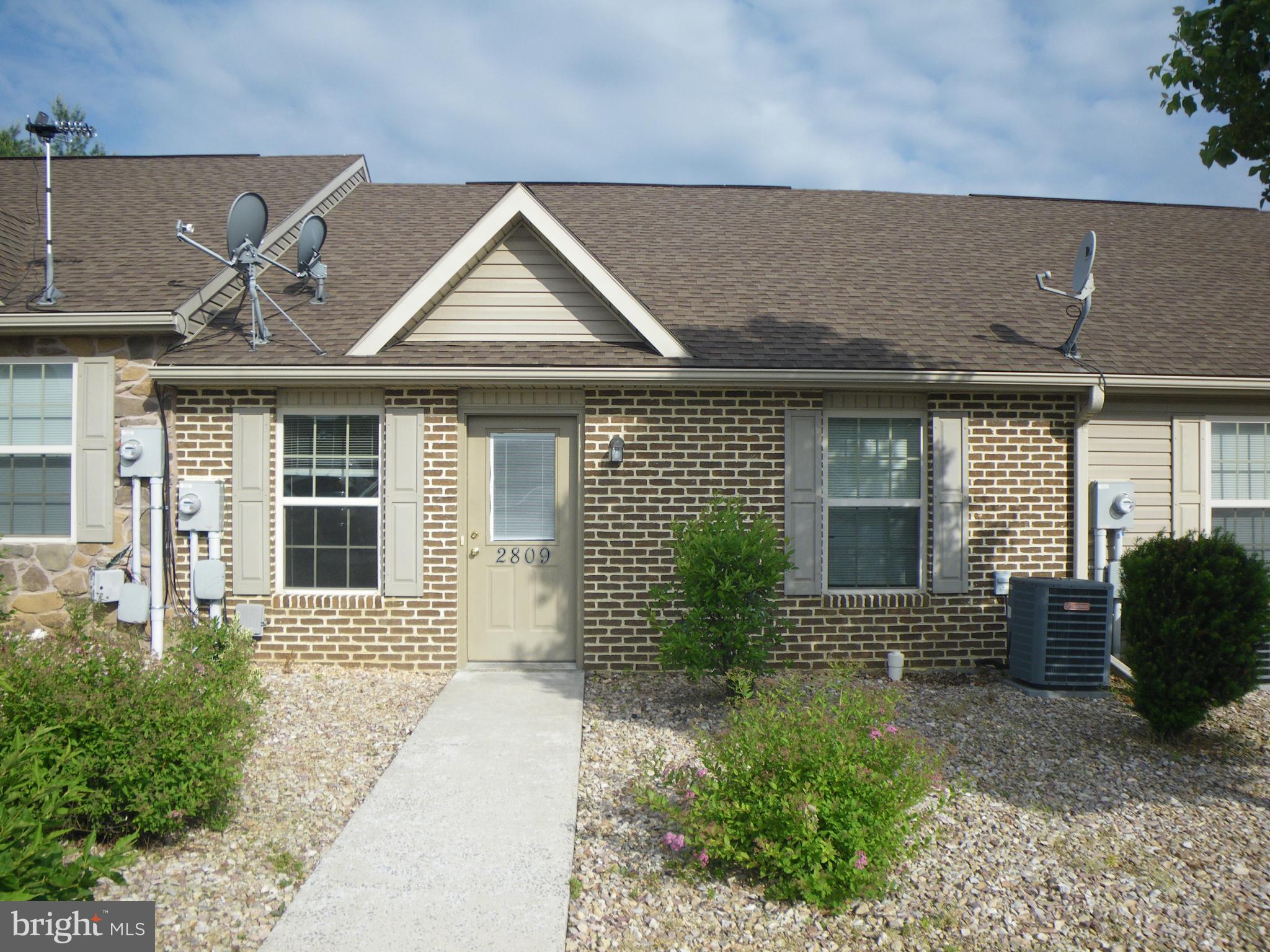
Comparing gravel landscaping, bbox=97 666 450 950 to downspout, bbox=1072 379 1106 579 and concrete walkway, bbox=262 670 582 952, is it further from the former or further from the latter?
downspout, bbox=1072 379 1106 579

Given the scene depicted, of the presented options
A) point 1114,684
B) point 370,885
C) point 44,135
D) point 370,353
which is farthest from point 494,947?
point 44,135

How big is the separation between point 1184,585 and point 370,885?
538 centimetres

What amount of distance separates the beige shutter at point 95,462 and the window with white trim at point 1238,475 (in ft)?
Result: 33.7

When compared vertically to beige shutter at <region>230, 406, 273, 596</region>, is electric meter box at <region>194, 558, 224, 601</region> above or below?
below

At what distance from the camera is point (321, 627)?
7668mm

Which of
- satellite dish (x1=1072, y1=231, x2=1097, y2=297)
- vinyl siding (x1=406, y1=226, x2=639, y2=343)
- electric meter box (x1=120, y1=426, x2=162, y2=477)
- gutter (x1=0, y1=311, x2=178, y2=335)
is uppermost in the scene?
satellite dish (x1=1072, y1=231, x2=1097, y2=297)

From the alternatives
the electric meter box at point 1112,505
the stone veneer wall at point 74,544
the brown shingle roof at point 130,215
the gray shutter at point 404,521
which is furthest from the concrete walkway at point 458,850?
the electric meter box at point 1112,505

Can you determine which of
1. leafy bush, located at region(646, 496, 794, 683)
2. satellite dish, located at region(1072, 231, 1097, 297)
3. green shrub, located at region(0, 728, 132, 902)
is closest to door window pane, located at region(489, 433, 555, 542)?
leafy bush, located at region(646, 496, 794, 683)

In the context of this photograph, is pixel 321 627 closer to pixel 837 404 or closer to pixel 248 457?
pixel 248 457

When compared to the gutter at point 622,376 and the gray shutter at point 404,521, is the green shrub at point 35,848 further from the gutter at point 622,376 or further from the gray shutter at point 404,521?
the gutter at point 622,376

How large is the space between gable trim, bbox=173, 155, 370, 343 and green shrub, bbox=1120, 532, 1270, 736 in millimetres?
7873

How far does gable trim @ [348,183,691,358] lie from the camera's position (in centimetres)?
754

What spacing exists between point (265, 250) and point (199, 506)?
3.38 m

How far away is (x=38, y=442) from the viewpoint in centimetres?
763
